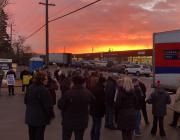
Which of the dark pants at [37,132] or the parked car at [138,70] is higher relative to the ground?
the dark pants at [37,132]

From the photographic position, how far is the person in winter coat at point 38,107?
363 inches

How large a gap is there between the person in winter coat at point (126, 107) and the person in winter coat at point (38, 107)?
64.9 inches

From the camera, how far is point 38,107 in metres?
9.27

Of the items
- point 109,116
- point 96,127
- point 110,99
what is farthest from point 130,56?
point 96,127

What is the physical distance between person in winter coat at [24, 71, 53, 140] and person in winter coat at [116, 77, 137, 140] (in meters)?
1.65

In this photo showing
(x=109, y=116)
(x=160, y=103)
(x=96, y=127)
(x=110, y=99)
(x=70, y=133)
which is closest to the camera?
(x=70, y=133)

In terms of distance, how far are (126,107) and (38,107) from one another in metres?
1.97

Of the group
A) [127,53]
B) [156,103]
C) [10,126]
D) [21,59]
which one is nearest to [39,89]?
[156,103]

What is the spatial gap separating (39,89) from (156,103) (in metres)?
5.48

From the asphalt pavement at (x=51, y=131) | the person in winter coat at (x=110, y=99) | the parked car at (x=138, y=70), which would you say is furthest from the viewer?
the parked car at (x=138, y=70)

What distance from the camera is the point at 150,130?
1511cm

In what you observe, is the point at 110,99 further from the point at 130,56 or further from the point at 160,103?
the point at 130,56

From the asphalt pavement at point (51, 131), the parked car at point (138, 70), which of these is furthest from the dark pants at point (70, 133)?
the parked car at point (138, 70)

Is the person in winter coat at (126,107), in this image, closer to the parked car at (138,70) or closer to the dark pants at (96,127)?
the dark pants at (96,127)
